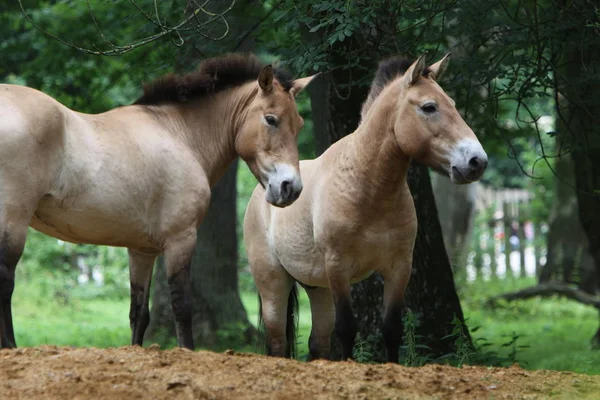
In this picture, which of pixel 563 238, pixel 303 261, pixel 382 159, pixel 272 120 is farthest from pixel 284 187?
pixel 563 238

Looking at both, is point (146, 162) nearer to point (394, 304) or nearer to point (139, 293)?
point (139, 293)

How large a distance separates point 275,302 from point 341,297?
4.11 ft

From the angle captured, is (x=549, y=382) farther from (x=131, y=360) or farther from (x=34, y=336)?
(x=34, y=336)

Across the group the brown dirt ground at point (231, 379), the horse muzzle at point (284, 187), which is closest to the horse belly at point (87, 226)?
the horse muzzle at point (284, 187)

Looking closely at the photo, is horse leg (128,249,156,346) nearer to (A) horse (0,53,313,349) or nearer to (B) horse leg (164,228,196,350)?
(A) horse (0,53,313,349)

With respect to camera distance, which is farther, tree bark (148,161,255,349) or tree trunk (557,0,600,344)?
tree bark (148,161,255,349)

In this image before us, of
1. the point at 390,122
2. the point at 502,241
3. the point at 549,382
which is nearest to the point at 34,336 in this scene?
the point at 390,122

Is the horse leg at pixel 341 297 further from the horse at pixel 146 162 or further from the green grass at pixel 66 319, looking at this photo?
the green grass at pixel 66 319

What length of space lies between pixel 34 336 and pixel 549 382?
9.43m

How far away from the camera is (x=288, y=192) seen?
644 cm

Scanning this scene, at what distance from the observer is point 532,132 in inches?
546

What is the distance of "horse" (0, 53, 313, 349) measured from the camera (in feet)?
19.5

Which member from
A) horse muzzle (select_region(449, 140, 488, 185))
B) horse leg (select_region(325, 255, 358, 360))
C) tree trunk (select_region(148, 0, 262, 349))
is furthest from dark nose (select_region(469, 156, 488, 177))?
tree trunk (select_region(148, 0, 262, 349))

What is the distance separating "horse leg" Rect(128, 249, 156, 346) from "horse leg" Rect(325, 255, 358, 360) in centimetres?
147
